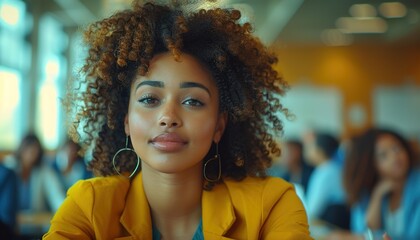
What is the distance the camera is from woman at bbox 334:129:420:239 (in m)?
2.65

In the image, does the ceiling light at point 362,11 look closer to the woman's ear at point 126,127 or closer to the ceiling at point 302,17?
the ceiling at point 302,17

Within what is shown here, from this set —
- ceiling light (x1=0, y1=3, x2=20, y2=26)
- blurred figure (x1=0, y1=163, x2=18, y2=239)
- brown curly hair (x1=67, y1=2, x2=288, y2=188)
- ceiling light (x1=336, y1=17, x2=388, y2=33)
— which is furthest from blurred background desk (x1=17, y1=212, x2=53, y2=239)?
ceiling light (x1=336, y1=17, x2=388, y2=33)

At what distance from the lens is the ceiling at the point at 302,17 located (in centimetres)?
625

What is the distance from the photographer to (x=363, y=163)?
9.11 feet

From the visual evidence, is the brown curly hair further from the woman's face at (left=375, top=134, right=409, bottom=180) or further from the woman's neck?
the woman's face at (left=375, top=134, right=409, bottom=180)

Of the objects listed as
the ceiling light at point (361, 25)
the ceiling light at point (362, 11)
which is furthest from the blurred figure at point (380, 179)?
the ceiling light at point (361, 25)

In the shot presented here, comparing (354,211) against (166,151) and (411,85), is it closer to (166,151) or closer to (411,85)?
(166,151)

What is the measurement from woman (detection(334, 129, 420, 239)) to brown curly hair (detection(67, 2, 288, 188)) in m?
1.44

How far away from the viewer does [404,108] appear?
27.5ft

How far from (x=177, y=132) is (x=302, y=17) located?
6018 mm

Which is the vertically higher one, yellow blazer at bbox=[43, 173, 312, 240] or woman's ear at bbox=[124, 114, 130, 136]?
woman's ear at bbox=[124, 114, 130, 136]

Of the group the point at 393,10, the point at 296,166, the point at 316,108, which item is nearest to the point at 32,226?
the point at 296,166

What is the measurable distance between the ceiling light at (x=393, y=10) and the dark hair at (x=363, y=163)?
159 inches

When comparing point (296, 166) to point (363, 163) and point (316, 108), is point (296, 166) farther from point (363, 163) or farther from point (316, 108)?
point (316, 108)
